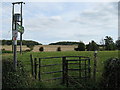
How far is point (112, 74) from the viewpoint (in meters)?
5.94

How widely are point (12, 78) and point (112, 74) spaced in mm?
2966

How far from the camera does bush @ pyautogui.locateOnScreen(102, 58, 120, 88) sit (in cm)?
589

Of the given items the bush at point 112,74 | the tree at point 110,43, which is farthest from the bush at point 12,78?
the tree at point 110,43

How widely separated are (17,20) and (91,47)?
41.4m

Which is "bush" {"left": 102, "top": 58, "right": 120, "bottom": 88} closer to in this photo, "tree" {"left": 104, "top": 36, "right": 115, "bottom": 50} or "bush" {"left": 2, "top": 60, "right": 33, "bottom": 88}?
"bush" {"left": 2, "top": 60, "right": 33, "bottom": 88}

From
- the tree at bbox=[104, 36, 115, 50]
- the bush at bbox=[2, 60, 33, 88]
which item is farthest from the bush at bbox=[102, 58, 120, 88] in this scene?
the tree at bbox=[104, 36, 115, 50]

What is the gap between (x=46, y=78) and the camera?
24.6 ft

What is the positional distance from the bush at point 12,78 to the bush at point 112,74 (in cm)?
233

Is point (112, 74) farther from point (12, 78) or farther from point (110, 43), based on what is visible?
point (110, 43)

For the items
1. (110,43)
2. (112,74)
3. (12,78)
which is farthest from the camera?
(110,43)

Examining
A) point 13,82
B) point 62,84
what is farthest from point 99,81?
point 13,82

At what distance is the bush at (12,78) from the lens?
6078mm

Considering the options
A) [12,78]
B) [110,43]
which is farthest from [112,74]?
[110,43]

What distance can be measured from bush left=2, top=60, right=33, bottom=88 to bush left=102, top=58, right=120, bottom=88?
2332 millimetres
